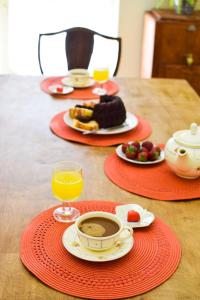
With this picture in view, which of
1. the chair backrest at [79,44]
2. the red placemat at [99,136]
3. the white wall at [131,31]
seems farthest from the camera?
the white wall at [131,31]

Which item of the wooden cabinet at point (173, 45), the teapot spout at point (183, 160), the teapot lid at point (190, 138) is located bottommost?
the wooden cabinet at point (173, 45)

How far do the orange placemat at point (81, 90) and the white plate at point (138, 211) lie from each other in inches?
40.4

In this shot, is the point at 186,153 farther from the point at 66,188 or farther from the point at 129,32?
the point at 129,32

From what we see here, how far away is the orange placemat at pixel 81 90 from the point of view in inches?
88.9

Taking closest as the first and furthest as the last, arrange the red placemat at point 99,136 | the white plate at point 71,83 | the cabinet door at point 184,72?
the red placemat at point 99,136 < the white plate at point 71,83 < the cabinet door at point 184,72

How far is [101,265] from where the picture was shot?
42.5 inches

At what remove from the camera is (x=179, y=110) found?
2.12 metres

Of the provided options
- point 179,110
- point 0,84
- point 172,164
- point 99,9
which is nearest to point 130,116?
point 179,110

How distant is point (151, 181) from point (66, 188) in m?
0.32

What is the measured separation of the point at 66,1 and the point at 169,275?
3.14m

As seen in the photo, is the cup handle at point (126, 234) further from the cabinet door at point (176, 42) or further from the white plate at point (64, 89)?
the cabinet door at point (176, 42)

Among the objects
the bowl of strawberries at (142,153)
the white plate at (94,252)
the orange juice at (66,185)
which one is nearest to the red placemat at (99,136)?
the bowl of strawberries at (142,153)

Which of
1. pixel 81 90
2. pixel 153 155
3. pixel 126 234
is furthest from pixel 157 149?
pixel 81 90

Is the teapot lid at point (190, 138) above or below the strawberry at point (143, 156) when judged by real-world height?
above
